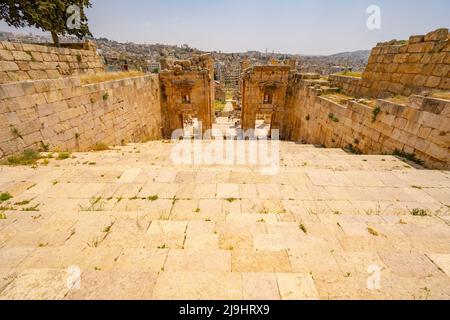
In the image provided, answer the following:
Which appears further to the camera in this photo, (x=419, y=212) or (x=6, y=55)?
(x=6, y=55)

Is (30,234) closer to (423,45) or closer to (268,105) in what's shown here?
(423,45)

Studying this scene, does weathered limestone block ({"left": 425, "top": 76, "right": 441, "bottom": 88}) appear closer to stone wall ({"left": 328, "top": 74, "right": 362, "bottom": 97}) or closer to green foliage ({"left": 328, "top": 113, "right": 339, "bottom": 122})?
green foliage ({"left": 328, "top": 113, "right": 339, "bottom": 122})

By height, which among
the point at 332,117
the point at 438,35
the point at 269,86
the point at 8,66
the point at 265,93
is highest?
the point at 438,35

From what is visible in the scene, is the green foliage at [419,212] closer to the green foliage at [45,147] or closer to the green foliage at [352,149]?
the green foliage at [352,149]

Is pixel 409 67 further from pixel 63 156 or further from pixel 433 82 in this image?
pixel 63 156

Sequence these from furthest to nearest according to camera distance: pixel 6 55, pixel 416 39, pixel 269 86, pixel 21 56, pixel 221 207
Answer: pixel 269 86, pixel 416 39, pixel 21 56, pixel 6 55, pixel 221 207

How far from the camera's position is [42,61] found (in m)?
7.83

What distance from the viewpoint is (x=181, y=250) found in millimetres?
2658

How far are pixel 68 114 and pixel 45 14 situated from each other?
10622 millimetres

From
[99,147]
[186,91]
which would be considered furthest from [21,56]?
[186,91]

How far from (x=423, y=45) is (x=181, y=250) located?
10.4 m

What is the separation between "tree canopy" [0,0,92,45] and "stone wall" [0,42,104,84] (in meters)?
4.01

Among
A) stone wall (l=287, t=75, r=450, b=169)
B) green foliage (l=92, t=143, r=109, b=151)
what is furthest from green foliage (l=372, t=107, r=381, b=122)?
green foliage (l=92, t=143, r=109, b=151)

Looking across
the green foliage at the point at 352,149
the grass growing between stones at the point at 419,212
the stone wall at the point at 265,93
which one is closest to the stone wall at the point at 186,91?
the stone wall at the point at 265,93
